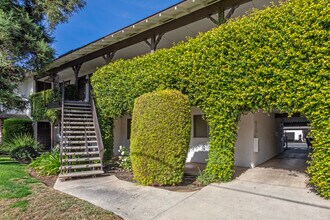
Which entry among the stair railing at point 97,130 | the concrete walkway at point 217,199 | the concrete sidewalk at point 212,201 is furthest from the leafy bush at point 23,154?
the concrete sidewalk at point 212,201

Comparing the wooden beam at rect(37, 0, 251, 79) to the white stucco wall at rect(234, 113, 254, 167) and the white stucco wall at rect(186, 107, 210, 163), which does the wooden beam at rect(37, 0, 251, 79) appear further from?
the white stucco wall at rect(234, 113, 254, 167)

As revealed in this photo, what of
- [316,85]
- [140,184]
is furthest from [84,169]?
[316,85]

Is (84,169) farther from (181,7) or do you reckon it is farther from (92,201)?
(181,7)

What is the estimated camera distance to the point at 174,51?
8508 mm

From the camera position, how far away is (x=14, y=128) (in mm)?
18891

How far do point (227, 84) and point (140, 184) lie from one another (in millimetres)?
4031

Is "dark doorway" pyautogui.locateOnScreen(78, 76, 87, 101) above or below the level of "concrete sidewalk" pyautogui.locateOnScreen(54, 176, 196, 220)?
above

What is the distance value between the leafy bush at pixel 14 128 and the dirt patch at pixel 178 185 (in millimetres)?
12113

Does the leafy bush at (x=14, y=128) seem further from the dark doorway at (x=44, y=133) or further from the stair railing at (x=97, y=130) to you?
the stair railing at (x=97, y=130)

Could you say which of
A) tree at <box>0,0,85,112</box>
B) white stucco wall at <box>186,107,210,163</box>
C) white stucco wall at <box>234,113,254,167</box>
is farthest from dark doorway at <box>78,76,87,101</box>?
white stucco wall at <box>234,113,254,167</box>

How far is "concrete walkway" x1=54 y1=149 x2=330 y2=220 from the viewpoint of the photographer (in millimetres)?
4949

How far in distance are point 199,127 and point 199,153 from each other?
4.12 ft

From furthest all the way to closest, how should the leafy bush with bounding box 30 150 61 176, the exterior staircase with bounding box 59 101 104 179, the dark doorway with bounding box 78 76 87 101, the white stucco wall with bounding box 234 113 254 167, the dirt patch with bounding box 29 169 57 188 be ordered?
the dark doorway with bounding box 78 76 87 101 < the white stucco wall with bounding box 234 113 254 167 < the leafy bush with bounding box 30 150 61 176 < the exterior staircase with bounding box 59 101 104 179 < the dirt patch with bounding box 29 169 57 188

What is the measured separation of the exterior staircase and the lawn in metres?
1.42
